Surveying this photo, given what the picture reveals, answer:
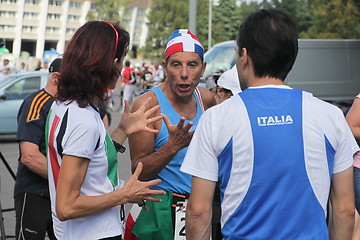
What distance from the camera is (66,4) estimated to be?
11781 cm

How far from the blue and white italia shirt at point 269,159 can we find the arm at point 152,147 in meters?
0.70

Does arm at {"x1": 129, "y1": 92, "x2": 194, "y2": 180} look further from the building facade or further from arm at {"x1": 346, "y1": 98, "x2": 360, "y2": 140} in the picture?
the building facade

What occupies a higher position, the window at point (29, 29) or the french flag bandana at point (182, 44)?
the french flag bandana at point (182, 44)

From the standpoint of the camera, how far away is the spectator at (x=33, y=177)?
4117 mm

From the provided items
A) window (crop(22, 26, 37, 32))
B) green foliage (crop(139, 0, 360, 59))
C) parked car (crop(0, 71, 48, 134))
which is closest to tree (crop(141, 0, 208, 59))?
green foliage (crop(139, 0, 360, 59))

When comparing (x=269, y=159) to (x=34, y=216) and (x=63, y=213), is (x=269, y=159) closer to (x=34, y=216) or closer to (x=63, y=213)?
(x=63, y=213)

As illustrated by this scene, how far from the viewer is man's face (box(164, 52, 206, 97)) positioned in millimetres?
4020

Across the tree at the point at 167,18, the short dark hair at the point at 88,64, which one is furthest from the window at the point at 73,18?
the short dark hair at the point at 88,64

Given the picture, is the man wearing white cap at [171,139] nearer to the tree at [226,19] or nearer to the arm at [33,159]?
the arm at [33,159]

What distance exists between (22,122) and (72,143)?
1.59 m

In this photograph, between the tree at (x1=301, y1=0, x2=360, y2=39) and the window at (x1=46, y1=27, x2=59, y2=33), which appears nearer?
the tree at (x1=301, y1=0, x2=360, y2=39)

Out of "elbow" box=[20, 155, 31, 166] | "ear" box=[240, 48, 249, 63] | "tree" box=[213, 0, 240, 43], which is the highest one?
"ear" box=[240, 48, 249, 63]

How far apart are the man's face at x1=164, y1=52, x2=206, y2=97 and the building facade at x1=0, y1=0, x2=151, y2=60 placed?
360ft

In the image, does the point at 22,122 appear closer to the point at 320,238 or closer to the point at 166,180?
the point at 166,180
